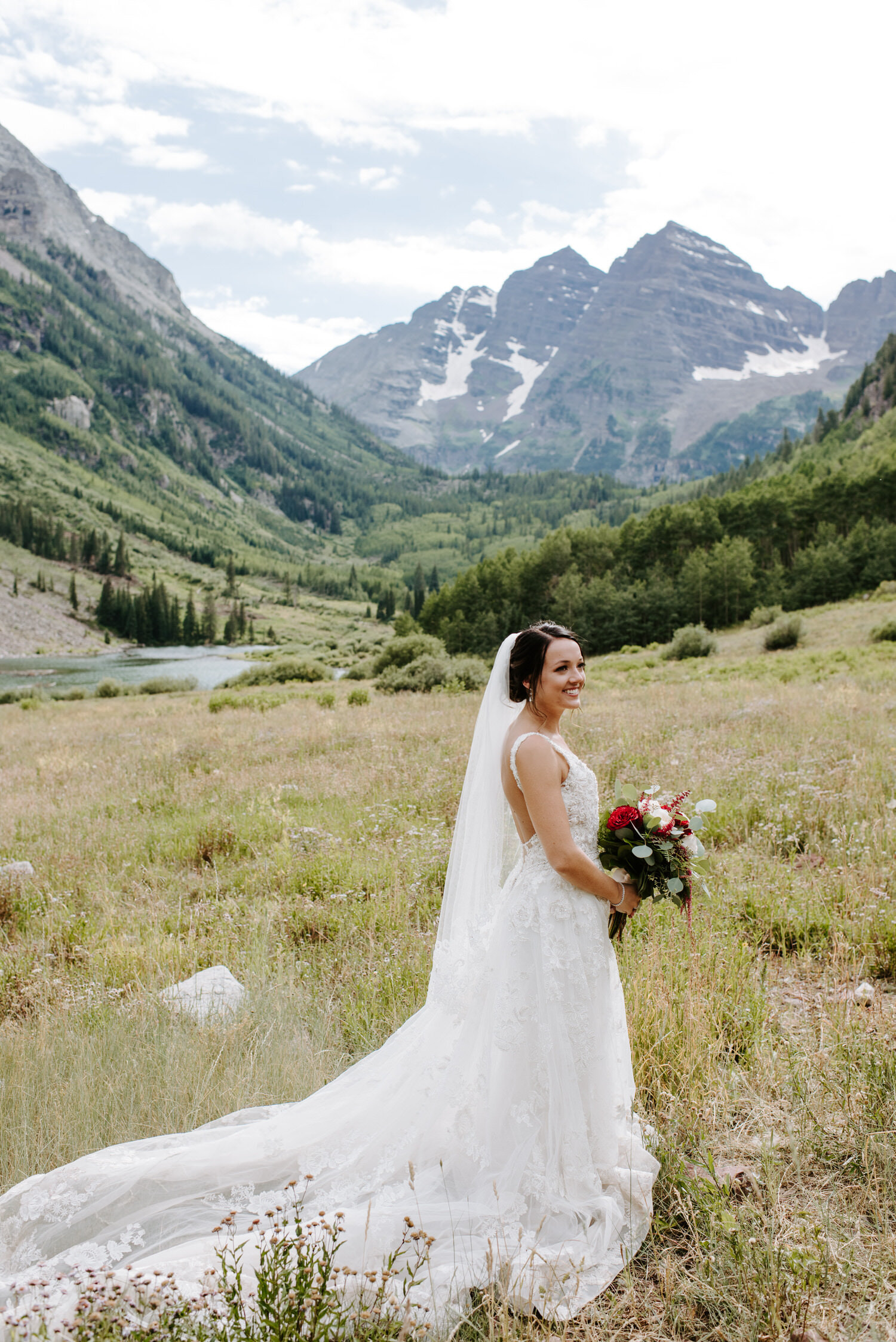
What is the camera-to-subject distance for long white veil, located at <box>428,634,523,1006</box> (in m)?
3.84

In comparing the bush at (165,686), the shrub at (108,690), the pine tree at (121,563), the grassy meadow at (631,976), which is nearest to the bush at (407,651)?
the bush at (165,686)

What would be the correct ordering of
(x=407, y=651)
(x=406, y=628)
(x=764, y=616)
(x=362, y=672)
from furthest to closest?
1. (x=406, y=628)
2. (x=764, y=616)
3. (x=362, y=672)
4. (x=407, y=651)

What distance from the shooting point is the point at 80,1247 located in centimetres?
300

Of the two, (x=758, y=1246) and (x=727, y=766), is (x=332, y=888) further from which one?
(x=727, y=766)

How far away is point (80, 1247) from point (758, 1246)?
280cm

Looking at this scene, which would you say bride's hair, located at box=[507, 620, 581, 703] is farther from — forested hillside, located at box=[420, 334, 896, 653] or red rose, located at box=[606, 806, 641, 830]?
forested hillside, located at box=[420, 334, 896, 653]

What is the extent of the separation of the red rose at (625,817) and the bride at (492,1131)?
0.22m

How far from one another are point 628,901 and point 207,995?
3.23m

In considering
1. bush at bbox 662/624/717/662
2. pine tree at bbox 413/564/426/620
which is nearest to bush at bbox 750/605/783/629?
bush at bbox 662/624/717/662

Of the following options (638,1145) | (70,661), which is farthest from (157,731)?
(70,661)

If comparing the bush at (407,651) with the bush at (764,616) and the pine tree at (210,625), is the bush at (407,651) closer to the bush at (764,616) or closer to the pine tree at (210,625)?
the bush at (764,616)

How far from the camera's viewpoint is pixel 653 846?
3340mm

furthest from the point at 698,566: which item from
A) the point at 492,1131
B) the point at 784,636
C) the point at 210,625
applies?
the point at 210,625

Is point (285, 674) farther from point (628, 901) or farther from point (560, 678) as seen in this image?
point (628, 901)
